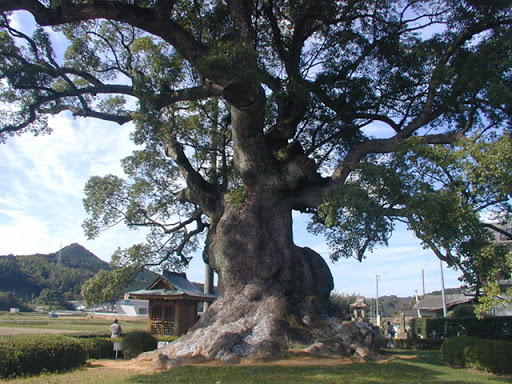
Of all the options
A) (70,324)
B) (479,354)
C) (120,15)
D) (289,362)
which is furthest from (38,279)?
(479,354)

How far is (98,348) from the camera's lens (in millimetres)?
14289

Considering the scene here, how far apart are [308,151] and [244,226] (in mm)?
4785

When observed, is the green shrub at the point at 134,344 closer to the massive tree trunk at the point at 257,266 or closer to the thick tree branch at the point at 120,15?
the massive tree trunk at the point at 257,266

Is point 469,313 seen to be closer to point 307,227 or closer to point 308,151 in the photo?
point 307,227

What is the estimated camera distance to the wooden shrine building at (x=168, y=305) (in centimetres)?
1867

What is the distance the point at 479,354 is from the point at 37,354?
11.2 m

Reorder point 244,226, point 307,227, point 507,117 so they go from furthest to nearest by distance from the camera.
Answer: point 307,227 → point 244,226 → point 507,117

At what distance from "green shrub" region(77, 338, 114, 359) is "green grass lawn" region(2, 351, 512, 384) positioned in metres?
3.13

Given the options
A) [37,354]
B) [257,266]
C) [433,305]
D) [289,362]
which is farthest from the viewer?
[433,305]

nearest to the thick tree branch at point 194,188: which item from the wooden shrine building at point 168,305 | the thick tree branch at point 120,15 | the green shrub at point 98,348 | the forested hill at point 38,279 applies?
the wooden shrine building at point 168,305

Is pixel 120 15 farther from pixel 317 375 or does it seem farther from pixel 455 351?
pixel 455 351

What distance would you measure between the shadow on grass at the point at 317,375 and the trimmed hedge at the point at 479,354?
20.5 inches

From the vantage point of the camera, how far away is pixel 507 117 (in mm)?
13188

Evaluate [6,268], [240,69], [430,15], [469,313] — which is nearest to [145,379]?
[240,69]
